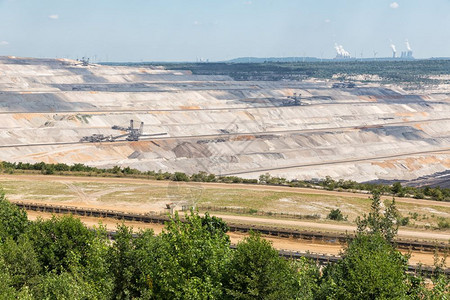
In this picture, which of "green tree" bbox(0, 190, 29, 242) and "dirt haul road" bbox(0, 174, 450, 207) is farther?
"dirt haul road" bbox(0, 174, 450, 207)

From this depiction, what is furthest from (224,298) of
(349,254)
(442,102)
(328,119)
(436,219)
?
(442,102)

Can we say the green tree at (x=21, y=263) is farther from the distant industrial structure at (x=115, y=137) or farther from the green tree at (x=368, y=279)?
the distant industrial structure at (x=115, y=137)

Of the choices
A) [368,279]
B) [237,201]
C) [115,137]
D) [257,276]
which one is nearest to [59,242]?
[257,276]

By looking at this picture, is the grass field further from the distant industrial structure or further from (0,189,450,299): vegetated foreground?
the distant industrial structure

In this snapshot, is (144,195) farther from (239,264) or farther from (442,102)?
(442,102)

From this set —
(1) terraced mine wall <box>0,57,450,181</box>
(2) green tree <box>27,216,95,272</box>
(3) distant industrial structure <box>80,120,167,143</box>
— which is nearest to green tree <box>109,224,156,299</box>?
(2) green tree <box>27,216,95,272</box>

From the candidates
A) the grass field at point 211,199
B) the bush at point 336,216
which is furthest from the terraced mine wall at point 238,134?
the bush at point 336,216
